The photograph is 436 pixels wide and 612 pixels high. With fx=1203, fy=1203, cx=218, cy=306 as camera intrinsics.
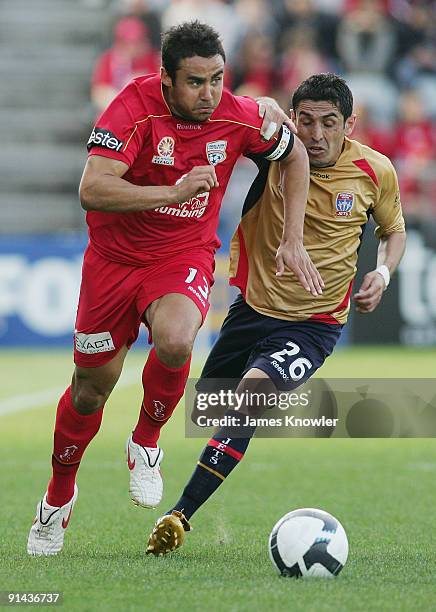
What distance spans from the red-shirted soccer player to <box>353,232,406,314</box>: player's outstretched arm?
258 mm

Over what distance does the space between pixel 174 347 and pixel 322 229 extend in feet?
3.92

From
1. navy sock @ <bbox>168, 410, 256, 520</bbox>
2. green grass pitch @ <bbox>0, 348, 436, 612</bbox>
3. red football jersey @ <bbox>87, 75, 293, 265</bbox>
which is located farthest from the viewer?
navy sock @ <bbox>168, 410, 256, 520</bbox>

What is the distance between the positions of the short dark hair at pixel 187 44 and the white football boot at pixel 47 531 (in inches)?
81.5

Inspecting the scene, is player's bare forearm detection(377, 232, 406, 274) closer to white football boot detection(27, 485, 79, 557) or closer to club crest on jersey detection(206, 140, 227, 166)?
club crest on jersey detection(206, 140, 227, 166)

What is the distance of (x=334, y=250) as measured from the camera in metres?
6.05

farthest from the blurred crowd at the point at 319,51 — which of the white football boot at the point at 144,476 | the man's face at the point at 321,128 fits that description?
the white football boot at the point at 144,476

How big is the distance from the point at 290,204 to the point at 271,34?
1381 centimetres

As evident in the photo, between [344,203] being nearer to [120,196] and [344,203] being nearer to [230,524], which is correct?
[120,196]

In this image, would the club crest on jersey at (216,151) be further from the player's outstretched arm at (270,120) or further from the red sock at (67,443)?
the red sock at (67,443)

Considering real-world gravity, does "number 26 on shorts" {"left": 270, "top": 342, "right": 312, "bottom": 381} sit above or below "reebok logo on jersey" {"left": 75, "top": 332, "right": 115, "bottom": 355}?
below

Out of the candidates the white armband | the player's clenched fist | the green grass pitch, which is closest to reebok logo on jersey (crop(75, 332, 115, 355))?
the player's clenched fist

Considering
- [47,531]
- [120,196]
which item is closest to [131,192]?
[120,196]

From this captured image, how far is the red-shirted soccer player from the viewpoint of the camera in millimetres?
5215

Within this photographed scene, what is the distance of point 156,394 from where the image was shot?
5.57 m
